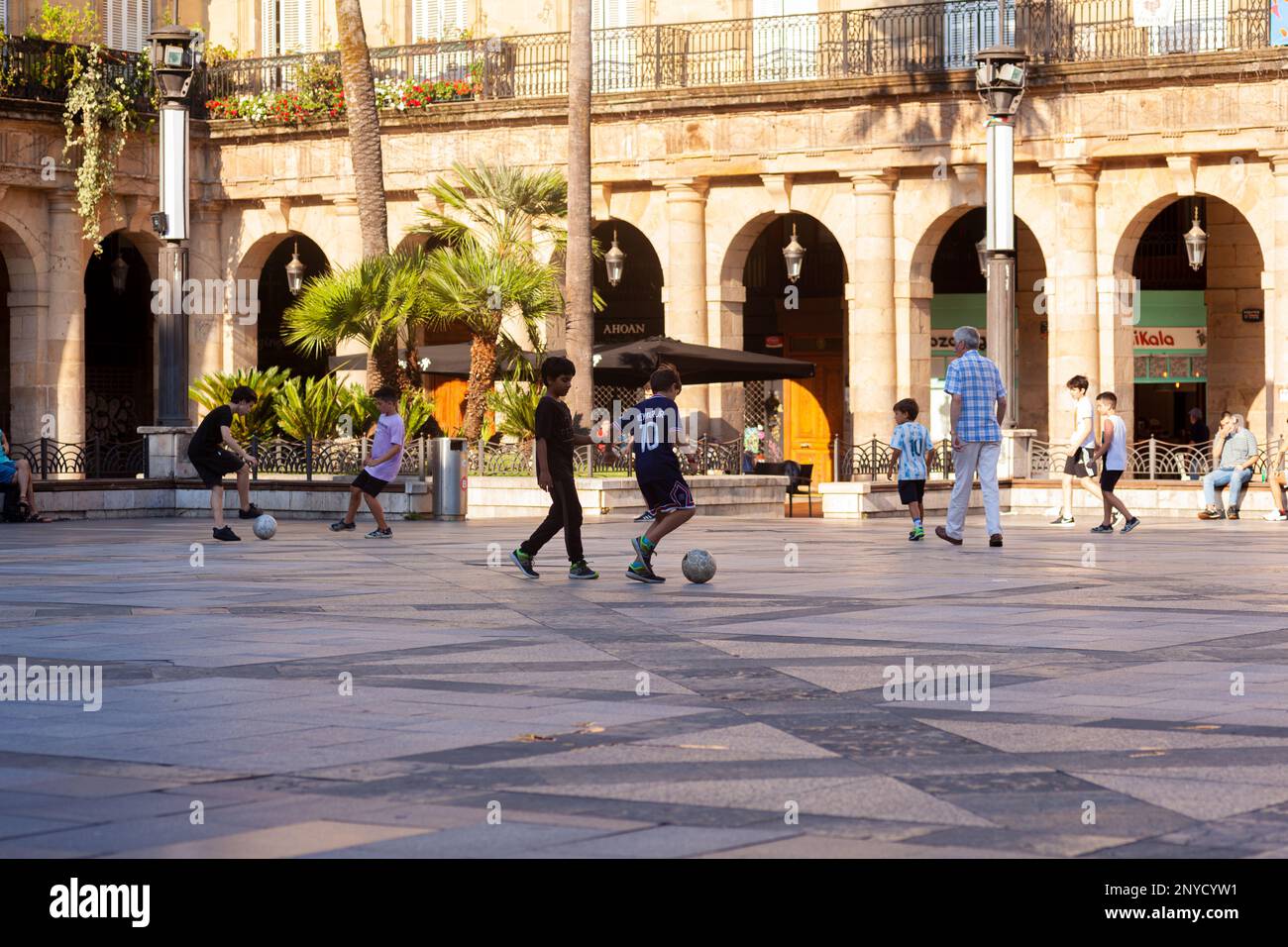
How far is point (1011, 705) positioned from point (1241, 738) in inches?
44.9

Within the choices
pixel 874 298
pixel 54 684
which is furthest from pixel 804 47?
pixel 54 684

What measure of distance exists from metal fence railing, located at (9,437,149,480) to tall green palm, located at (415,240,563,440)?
4606 millimetres

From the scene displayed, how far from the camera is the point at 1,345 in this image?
41.4 metres

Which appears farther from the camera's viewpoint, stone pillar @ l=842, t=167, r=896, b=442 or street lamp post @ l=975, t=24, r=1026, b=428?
stone pillar @ l=842, t=167, r=896, b=442

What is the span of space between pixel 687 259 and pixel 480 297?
24.8ft

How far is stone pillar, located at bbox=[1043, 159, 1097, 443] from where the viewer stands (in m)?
33.0

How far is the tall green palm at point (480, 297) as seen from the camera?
94.4 ft

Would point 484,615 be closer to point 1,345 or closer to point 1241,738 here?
point 1241,738

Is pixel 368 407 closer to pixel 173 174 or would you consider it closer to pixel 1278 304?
pixel 173 174

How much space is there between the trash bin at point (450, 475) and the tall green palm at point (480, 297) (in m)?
2.82

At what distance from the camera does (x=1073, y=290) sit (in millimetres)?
33250

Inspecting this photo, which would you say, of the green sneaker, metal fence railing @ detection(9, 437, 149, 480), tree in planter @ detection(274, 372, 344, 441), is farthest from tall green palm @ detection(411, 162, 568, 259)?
the green sneaker

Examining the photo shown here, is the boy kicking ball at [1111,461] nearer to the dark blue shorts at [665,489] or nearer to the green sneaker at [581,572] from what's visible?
the dark blue shorts at [665,489]

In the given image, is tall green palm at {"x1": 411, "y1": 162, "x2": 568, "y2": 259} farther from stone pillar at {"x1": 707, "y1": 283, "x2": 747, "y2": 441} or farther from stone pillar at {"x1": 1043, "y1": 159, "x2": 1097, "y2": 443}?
stone pillar at {"x1": 1043, "y1": 159, "x2": 1097, "y2": 443}
